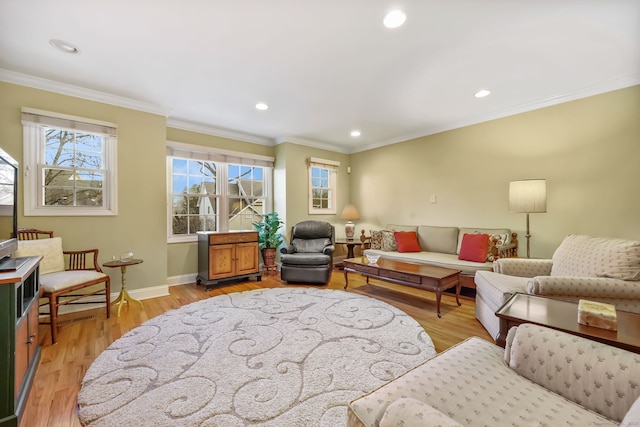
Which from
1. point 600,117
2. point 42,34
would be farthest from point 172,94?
point 600,117

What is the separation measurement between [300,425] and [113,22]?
3023 millimetres

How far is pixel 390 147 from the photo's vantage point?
209 inches

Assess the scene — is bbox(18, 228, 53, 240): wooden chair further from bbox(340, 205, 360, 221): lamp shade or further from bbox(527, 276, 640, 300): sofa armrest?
bbox(527, 276, 640, 300): sofa armrest

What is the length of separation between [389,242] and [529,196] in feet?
6.71

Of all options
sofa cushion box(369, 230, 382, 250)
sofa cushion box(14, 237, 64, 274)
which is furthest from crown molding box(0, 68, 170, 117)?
sofa cushion box(369, 230, 382, 250)

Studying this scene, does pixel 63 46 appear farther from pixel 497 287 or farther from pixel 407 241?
pixel 407 241

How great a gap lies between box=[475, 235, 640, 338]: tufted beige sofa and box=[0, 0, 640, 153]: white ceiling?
1.78 metres

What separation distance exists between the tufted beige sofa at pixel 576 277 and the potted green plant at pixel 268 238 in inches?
127

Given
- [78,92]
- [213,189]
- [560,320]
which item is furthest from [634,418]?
[213,189]

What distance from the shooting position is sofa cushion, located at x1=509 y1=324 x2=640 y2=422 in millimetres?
938

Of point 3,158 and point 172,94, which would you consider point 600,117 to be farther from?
point 3,158

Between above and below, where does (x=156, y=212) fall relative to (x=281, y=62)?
below

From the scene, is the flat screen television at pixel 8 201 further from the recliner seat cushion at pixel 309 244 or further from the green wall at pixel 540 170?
the green wall at pixel 540 170

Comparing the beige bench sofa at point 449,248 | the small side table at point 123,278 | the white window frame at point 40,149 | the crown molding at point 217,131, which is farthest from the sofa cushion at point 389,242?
the white window frame at point 40,149
